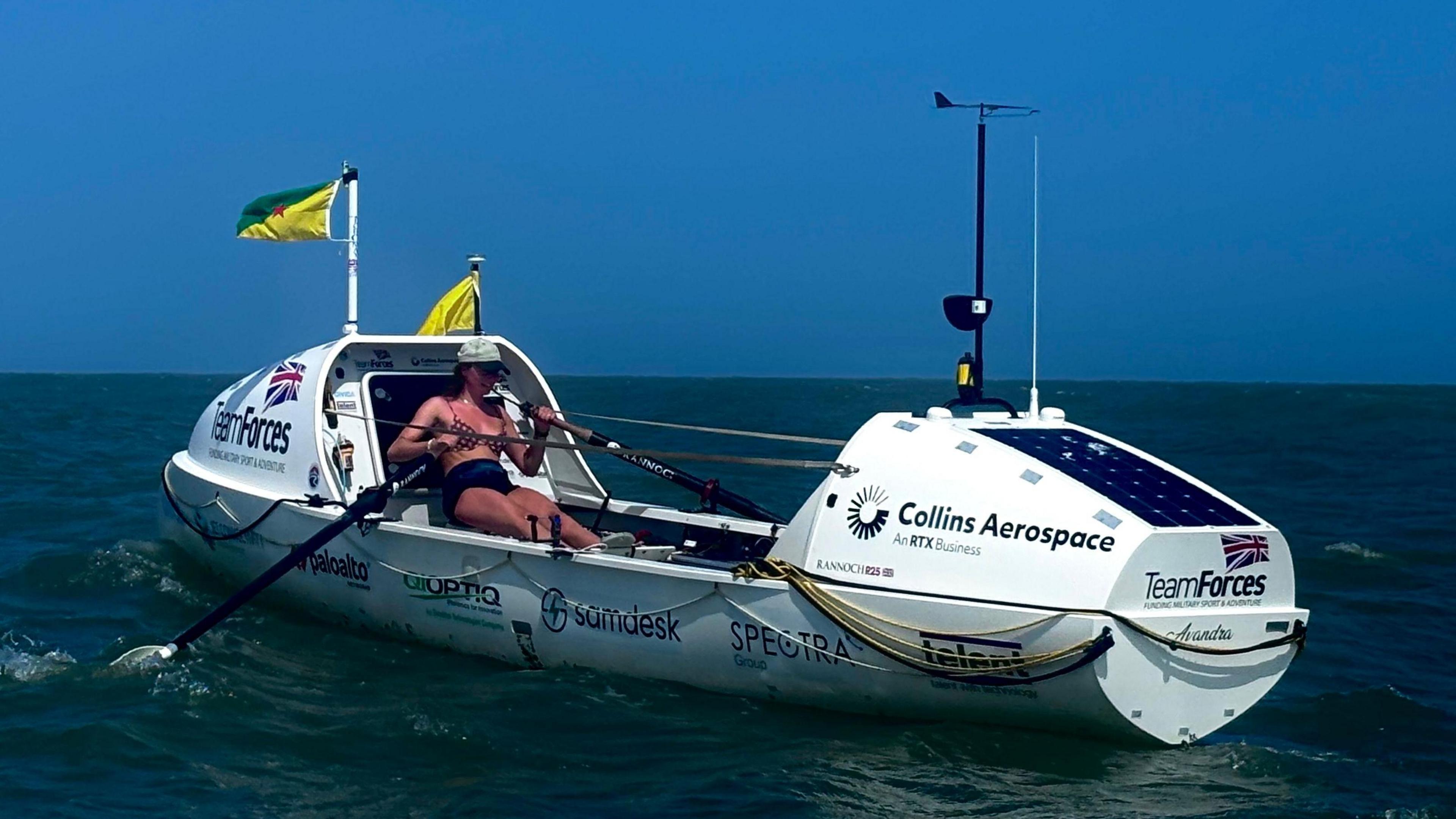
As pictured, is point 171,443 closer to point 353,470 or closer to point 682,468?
point 682,468

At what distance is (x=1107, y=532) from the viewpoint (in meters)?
6.93

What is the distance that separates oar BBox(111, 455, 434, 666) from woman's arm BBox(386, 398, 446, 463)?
31cm

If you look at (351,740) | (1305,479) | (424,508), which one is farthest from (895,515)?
(1305,479)

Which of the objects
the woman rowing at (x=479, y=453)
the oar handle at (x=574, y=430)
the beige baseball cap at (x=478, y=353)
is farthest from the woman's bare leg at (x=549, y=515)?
the beige baseball cap at (x=478, y=353)

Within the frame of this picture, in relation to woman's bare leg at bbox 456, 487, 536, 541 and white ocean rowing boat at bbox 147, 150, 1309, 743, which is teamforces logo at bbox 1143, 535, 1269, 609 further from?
woman's bare leg at bbox 456, 487, 536, 541

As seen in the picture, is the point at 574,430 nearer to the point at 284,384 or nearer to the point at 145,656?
the point at 284,384

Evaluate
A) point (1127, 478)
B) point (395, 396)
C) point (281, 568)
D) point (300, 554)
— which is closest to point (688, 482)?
point (395, 396)

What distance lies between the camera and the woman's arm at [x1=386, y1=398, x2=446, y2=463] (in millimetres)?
10109

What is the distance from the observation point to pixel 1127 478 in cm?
746

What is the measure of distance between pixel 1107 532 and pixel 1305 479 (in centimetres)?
1823

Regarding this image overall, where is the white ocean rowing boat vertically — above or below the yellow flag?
below

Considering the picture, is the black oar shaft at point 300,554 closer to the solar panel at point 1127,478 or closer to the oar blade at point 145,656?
the oar blade at point 145,656

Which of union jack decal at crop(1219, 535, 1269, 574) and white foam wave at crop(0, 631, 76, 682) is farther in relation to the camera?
white foam wave at crop(0, 631, 76, 682)

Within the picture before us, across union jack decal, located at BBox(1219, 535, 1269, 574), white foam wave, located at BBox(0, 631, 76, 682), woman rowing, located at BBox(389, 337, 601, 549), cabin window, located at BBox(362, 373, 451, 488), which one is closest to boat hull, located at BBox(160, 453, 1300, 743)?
union jack decal, located at BBox(1219, 535, 1269, 574)
